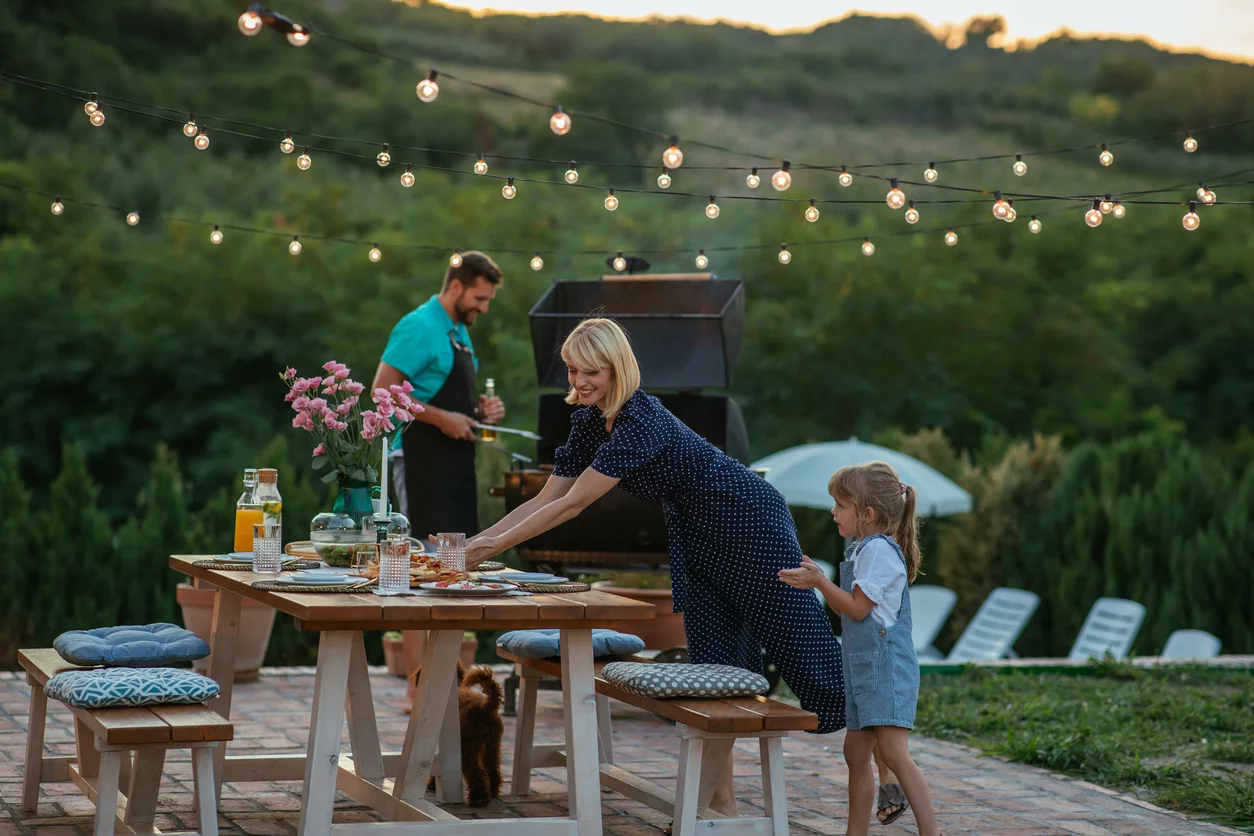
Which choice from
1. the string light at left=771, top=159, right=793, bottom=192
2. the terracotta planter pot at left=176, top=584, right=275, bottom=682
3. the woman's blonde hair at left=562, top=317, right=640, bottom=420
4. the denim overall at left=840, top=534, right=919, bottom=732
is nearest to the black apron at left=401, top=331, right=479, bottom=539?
the terracotta planter pot at left=176, top=584, right=275, bottom=682

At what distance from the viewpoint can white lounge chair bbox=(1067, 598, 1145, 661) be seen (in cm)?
844

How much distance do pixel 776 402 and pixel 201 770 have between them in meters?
19.9

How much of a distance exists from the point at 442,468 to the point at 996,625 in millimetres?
5041

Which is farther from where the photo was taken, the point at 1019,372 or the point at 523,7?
the point at 523,7

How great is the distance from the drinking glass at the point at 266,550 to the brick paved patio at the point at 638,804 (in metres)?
0.69

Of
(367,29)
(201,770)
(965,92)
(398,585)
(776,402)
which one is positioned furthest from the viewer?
(965,92)

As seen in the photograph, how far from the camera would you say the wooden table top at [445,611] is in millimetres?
2955

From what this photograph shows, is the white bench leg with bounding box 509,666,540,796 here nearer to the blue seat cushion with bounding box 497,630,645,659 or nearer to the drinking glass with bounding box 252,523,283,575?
the blue seat cushion with bounding box 497,630,645,659

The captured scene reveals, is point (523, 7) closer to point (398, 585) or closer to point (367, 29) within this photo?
point (367, 29)

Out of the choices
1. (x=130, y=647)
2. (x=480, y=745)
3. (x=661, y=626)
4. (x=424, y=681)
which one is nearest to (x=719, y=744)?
(x=424, y=681)

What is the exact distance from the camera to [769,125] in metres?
39.1

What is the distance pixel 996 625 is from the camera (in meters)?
9.16

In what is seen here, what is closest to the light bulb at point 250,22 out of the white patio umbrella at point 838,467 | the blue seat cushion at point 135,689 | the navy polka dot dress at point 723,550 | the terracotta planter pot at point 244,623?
the navy polka dot dress at point 723,550

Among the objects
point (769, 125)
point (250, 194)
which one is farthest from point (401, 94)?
point (769, 125)
